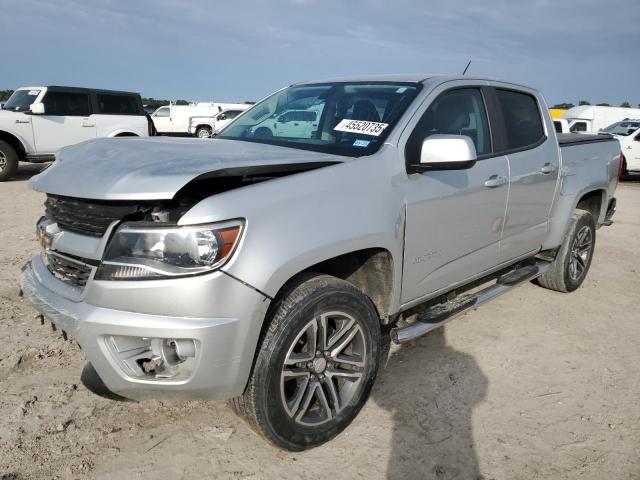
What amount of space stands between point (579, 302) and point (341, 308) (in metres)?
3.38

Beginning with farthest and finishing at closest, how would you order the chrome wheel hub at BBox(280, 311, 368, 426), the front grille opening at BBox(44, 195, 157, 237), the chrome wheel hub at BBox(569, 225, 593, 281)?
the chrome wheel hub at BBox(569, 225, 593, 281) < the chrome wheel hub at BBox(280, 311, 368, 426) < the front grille opening at BBox(44, 195, 157, 237)

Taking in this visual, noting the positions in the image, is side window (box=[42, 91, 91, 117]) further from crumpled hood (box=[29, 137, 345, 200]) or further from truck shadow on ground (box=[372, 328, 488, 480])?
truck shadow on ground (box=[372, 328, 488, 480])

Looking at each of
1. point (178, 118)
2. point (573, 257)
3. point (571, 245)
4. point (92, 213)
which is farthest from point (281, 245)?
point (178, 118)

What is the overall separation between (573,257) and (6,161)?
36.6ft

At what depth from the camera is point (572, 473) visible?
8.23ft

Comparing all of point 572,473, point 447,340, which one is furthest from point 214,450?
point 447,340

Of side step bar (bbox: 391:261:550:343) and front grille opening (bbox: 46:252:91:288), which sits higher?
front grille opening (bbox: 46:252:91:288)

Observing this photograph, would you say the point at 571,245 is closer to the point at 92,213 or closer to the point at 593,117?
the point at 92,213

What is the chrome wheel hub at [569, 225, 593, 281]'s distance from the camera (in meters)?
4.96

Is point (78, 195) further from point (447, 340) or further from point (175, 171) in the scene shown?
point (447, 340)

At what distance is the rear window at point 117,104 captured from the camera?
39.7 ft

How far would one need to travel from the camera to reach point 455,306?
3410 mm

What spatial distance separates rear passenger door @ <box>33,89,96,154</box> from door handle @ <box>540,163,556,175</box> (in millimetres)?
10504

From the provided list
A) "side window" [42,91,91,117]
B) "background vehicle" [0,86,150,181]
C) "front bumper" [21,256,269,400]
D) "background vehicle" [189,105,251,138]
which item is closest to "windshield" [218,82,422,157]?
"front bumper" [21,256,269,400]
